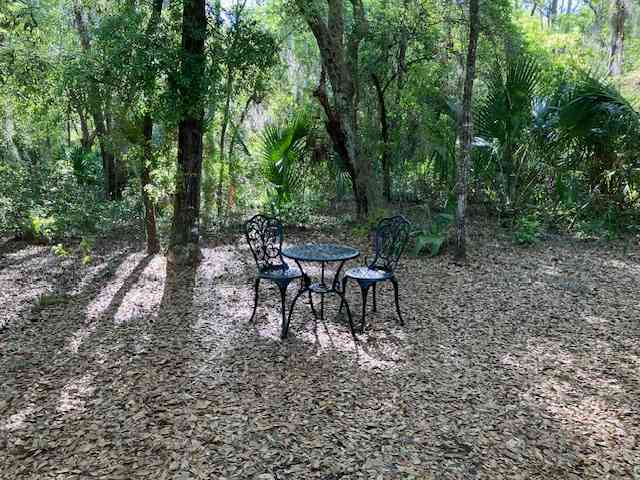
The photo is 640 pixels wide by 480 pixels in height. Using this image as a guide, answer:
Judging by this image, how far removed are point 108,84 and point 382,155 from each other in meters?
5.25

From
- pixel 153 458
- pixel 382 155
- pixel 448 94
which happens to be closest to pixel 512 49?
pixel 448 94

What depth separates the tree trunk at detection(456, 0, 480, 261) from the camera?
5.24 m

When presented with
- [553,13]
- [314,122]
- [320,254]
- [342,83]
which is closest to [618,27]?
[553,13]

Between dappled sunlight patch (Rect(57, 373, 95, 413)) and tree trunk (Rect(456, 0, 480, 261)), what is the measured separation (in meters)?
4.25

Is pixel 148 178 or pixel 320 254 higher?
pixel 148 178

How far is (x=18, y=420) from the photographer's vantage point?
8.68 feet

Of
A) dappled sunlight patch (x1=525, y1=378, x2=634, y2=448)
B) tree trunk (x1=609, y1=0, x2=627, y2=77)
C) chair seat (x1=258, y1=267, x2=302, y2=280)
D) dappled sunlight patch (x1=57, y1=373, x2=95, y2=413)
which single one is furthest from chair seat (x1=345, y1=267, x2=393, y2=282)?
tree trunk (x1=609, y1=0, x2=627, y2=77)

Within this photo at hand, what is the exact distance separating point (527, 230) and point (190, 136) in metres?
4.71

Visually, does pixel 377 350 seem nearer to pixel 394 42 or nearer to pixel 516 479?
pixel 516 479

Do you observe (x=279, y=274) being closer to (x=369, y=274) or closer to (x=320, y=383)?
(x=369, y=274)

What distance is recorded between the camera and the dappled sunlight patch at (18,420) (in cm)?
258

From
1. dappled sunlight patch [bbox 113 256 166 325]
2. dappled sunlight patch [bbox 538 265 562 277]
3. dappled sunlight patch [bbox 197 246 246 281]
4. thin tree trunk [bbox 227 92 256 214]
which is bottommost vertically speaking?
dappled sunlight patch [bbox 113 256 166 325]

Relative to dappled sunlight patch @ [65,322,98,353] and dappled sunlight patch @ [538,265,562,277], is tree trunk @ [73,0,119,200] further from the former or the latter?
dappled sunlight patch @ [538,265,562,277]

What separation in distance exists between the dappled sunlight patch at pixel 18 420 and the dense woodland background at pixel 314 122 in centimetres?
272
